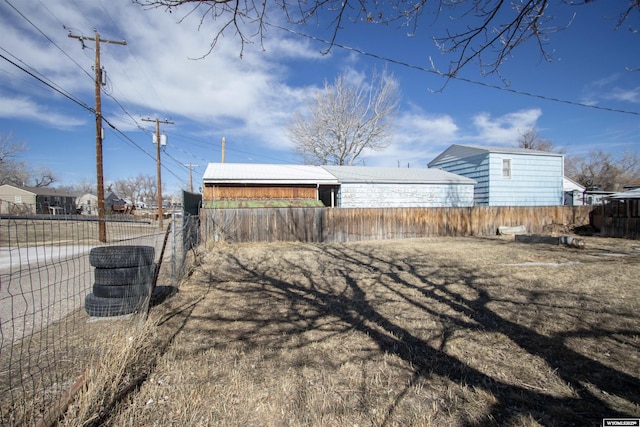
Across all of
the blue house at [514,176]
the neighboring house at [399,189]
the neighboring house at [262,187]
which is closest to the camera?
the neighboring house at [262,187]

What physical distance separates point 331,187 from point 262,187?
404 centimetres

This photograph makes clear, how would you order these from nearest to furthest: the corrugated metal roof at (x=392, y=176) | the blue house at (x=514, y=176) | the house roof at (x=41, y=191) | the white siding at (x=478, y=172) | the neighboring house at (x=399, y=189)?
the neighboring house at (x=399, y=189) < the corrugated metal roof at (x=392, y=176) < the blue house at (x=514, y=176) < the white siding at (x=478, y=172) < the house roof at (x=41, y=191)

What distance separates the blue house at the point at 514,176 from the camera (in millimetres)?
17344

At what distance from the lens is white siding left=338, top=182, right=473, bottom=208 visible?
1602 cm

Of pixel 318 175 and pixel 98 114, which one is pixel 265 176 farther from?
pixel 98 114

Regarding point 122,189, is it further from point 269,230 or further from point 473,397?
point 473,397

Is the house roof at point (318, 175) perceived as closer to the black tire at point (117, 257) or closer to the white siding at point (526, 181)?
the white siding at point (526, 181)

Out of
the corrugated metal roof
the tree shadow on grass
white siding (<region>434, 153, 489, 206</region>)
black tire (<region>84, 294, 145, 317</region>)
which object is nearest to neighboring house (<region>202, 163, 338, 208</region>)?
the corrugated metal roof

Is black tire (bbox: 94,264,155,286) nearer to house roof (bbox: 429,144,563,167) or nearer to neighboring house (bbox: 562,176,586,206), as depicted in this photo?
house roof (bbox: 429,144,563,167)

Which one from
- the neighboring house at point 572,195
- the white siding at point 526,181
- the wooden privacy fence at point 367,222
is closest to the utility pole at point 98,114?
the wooden privacy fence at point 367,222

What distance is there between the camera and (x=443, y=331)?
3598 mm

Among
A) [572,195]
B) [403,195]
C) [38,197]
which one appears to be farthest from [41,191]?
[572,195]

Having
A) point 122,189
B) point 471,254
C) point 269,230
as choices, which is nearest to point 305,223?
point 269,230

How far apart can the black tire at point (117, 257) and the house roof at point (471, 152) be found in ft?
59.6
